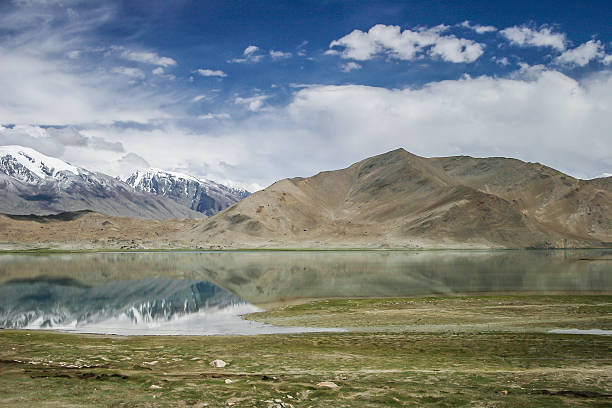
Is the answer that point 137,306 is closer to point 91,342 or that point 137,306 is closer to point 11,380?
point 91,342

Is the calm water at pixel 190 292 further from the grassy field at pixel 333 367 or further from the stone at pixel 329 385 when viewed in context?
the stone at pixel 329 385

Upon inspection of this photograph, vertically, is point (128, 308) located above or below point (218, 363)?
below

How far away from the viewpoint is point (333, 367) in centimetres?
1928

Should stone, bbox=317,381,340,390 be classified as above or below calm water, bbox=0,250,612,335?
above

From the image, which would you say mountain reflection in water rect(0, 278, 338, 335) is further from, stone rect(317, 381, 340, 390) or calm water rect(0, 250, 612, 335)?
stone rect(317, 381, 340, 390)

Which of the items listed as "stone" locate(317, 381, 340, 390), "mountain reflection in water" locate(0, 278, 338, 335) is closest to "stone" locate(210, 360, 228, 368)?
"stone" locate(317, 381, 340, 390)

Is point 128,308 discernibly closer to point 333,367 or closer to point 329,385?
point 333,367

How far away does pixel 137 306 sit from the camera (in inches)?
1820

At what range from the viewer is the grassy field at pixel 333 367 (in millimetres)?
14648

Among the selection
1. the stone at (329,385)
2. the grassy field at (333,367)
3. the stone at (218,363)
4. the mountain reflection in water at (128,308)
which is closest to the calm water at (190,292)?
the mountain reflection in water at (128,308)

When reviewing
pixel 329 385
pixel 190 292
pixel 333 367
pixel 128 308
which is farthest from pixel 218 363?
pixel 190 292

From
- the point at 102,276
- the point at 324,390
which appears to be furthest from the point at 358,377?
the point at 102,276

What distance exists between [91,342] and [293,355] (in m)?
11.7

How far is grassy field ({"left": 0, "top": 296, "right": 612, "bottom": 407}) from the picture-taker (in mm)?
14648
